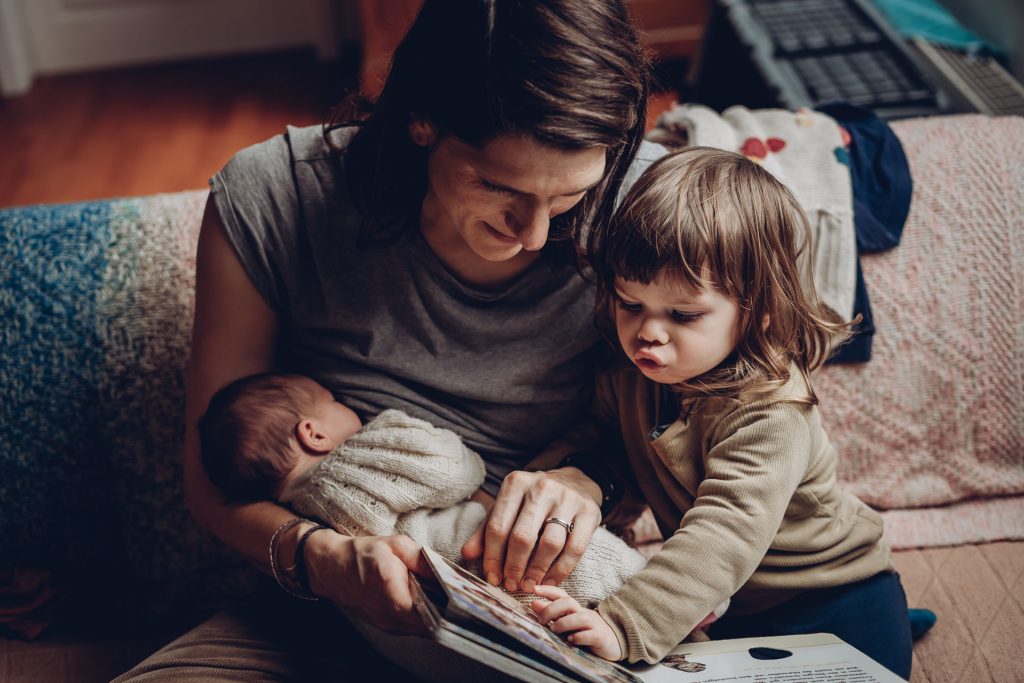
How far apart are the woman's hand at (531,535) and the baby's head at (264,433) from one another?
11.0 inches

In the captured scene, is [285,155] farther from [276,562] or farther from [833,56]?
[833,56]

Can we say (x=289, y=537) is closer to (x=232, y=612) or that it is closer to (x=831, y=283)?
(x=232, y=612)

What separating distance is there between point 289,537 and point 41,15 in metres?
3.70

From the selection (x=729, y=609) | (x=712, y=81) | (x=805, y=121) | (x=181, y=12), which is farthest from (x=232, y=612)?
(x=181, y=12)

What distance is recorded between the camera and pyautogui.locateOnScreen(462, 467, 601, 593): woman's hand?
1.05m

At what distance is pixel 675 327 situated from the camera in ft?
3.57

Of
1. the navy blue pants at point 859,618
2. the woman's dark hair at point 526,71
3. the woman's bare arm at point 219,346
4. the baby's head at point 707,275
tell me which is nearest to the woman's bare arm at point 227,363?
the woman's bare arm at point 219,346

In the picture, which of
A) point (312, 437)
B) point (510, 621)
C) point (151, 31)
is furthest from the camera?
point (151, 31)

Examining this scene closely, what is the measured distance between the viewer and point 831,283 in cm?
137

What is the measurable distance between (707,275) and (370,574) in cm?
52

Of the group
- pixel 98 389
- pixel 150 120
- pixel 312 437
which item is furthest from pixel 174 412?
pixel 150 120

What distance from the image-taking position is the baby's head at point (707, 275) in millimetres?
1066

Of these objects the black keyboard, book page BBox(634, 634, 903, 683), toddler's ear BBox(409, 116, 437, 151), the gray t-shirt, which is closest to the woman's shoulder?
the gray t-shirt

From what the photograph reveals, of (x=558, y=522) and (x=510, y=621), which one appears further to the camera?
(x=558, y=522)
